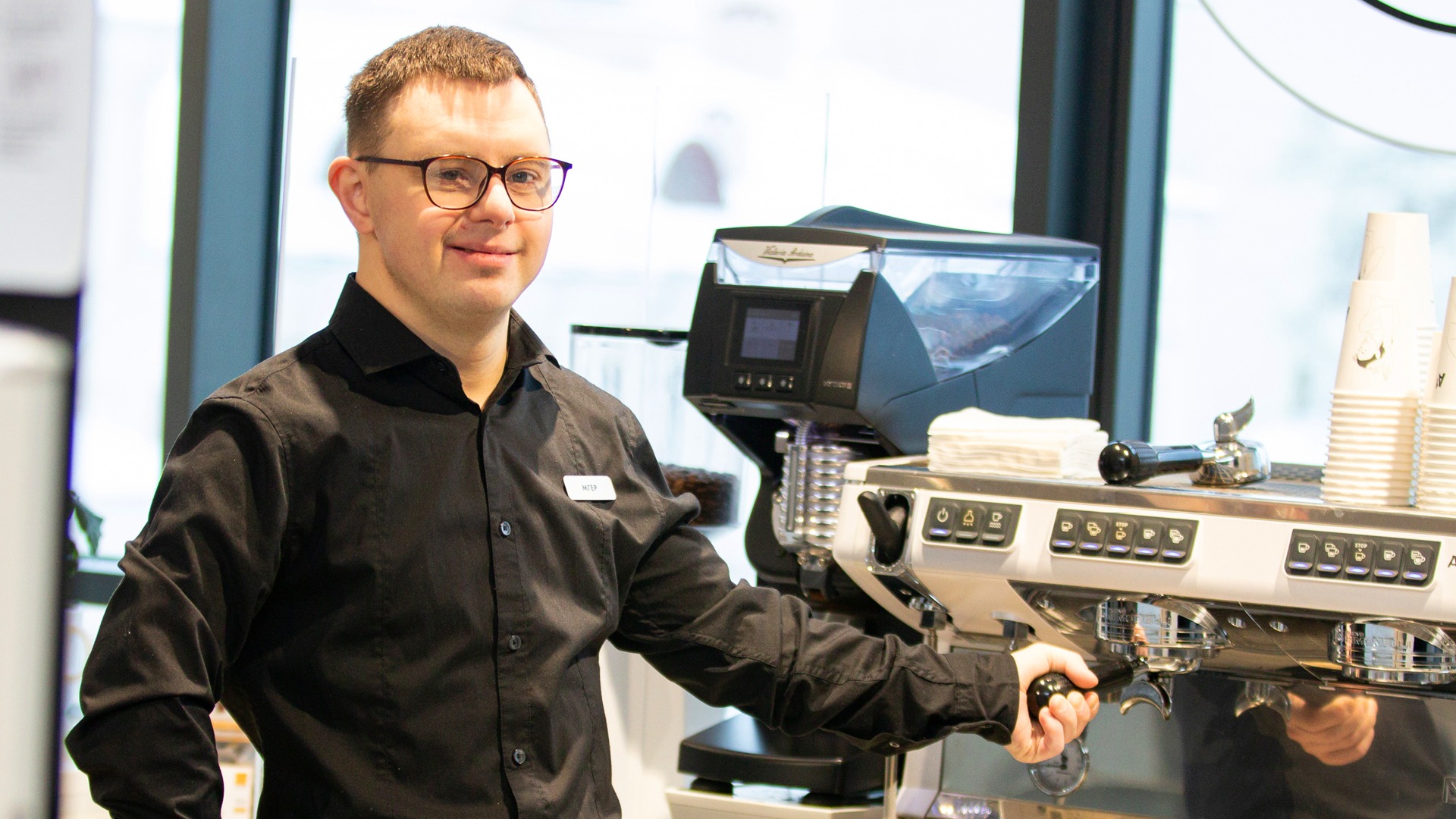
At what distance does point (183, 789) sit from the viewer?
103 cm

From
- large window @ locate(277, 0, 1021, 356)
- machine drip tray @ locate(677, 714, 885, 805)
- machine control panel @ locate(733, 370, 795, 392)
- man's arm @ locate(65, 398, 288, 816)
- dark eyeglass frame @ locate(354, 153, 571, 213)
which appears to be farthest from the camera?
large window @ locate(277, 0, 1021, 356)

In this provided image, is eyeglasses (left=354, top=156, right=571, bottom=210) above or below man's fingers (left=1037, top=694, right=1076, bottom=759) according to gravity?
above

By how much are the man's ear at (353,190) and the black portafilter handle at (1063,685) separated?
0.81 meters

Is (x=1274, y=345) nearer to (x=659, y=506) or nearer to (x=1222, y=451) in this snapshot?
(x=1222, y=451)

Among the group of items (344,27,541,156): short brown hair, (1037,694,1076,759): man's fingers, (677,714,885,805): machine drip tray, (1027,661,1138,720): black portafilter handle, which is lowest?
(677,714,885,805): machine drip tray

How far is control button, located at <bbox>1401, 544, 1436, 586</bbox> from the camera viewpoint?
1251mm

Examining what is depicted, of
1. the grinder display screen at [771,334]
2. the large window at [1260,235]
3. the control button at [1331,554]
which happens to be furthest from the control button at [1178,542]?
the large window at [1260,235]

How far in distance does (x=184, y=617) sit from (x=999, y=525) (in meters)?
0.81

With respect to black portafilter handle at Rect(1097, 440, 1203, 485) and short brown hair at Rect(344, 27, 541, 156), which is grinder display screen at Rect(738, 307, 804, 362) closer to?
black portafilter handle at Rect(1097, 440, 1203, 485)

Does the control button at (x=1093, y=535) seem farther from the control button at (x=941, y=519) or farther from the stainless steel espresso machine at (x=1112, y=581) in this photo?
the control button at (x=941, y=519)

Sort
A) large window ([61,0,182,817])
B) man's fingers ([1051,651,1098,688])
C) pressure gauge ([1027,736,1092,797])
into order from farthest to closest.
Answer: large window ([61,0,182,817]) < pressure gauge ([1027,736,1092,797]) < man's fingers ([1051,651,1098,688])

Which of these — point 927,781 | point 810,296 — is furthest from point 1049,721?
point 810,296

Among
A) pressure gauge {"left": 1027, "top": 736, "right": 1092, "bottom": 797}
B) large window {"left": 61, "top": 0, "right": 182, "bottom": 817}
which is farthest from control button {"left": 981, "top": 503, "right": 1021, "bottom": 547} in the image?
large window {"left": 61, "top": 0, "right": 182, "bottom": 817}

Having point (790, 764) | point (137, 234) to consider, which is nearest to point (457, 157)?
point (790, 764)
